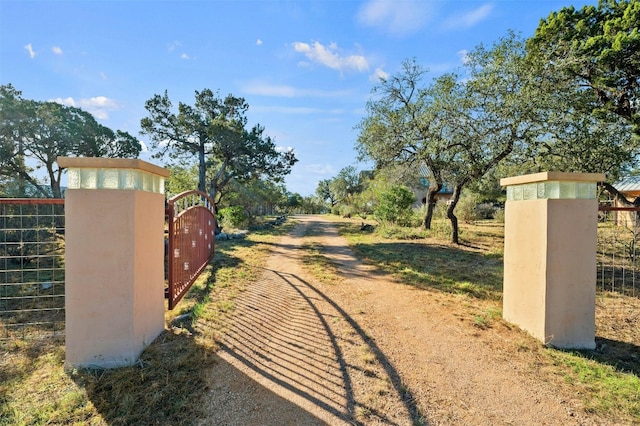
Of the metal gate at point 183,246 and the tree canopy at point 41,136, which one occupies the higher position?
the tree canopy at point 41,136

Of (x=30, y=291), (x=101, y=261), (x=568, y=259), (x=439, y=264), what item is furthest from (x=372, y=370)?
(x=30, y=291)

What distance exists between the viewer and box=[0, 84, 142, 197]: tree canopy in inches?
464

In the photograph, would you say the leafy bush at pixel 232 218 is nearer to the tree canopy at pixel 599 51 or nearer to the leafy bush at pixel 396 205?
the leafy bush at pixel 396 205

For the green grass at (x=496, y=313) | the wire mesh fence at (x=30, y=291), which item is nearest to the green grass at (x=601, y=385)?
the green grass at (x=496, y=313)

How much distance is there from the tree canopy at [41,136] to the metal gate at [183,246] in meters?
11.0

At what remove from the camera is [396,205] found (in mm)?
14305

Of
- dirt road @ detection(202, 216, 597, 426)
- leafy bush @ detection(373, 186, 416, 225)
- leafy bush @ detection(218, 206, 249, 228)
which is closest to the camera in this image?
dirt road @ detection(202, 216, 597, 426)

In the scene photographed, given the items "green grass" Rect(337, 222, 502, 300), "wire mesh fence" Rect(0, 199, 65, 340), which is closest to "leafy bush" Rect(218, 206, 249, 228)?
"green grass" Rect(337, 222, 502, 300)

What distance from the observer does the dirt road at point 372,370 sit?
230 cm

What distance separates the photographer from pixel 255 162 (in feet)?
44.1

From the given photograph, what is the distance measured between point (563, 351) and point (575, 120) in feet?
22.2

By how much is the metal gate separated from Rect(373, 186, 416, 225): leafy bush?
963 centimetres

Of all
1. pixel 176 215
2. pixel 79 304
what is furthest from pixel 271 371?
pixel 176 215

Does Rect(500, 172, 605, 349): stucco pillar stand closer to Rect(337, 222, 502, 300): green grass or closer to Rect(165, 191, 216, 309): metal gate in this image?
Rect(337, 222, 502, 300): green grass
